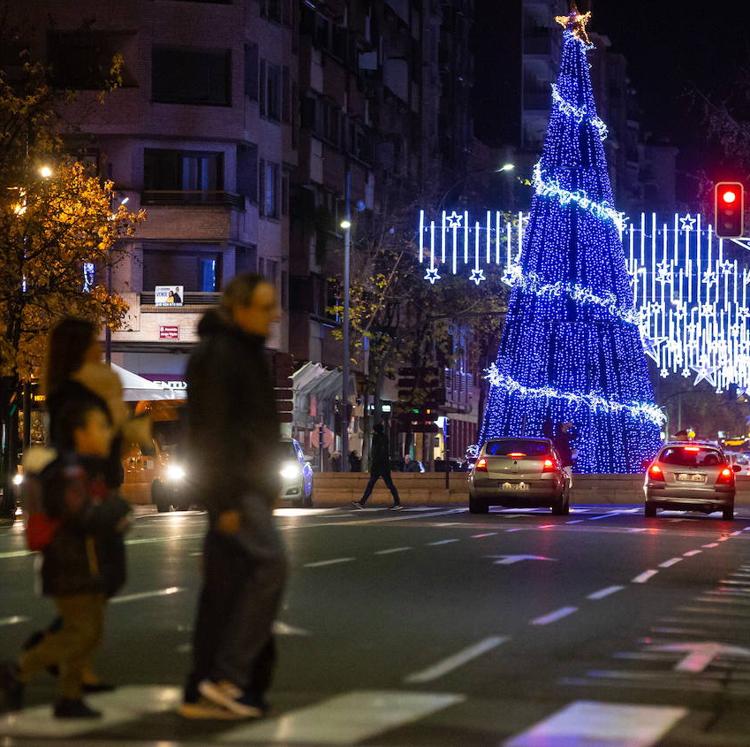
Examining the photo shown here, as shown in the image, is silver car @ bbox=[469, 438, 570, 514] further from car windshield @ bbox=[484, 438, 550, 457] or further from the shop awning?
the shop awning

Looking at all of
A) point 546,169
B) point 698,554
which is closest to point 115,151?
point 546,169

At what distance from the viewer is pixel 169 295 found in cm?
6812

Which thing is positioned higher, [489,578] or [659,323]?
[659,323]

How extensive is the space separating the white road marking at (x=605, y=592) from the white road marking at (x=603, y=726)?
833 cm

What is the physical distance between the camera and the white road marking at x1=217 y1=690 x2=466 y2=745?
32.2 feet

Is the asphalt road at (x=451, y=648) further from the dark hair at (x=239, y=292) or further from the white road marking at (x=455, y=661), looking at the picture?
the dark hair at (x=239, y=292)

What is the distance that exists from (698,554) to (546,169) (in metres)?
31.7

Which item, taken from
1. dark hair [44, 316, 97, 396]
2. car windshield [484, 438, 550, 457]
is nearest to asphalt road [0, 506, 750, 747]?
dark hair [44, 316, 97, 396]

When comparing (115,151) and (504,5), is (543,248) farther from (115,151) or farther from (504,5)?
(504,5)

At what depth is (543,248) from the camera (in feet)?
195

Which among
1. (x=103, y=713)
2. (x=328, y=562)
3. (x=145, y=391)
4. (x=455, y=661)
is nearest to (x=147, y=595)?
(x=455, y=661)

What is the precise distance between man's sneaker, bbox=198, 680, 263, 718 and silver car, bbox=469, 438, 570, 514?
3620 centimetres

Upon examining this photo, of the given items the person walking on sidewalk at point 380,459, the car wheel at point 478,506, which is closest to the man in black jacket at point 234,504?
the car wheel at point 478,506

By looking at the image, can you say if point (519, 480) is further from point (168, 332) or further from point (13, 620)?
point (13, 620)
